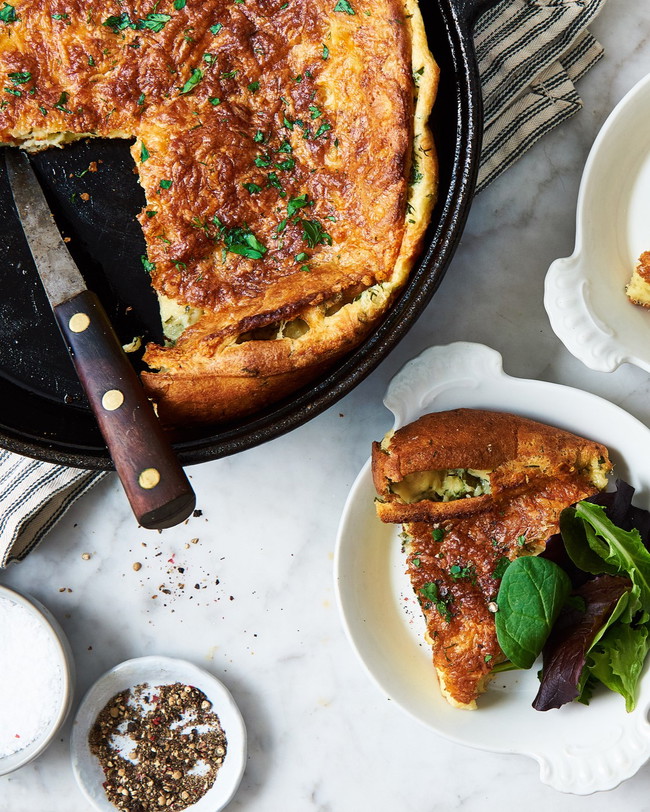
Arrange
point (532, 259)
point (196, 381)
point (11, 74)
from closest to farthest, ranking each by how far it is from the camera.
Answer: point (196, 381) → point (11, 74) → point (532, 259)

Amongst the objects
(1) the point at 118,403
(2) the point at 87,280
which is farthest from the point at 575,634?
(2) the point at 87,280

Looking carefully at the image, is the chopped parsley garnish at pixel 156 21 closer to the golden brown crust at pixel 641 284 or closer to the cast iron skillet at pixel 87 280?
the cast iron skillet at pixel 87 280

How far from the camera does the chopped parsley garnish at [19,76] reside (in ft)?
8.23

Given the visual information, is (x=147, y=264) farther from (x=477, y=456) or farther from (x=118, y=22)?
(x=477, y=456)

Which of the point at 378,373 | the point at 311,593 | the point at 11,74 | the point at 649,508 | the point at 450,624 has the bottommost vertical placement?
the point at 311,593

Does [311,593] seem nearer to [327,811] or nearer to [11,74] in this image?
[327,811]

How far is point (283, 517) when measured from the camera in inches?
119

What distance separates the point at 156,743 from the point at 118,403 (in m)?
1.61

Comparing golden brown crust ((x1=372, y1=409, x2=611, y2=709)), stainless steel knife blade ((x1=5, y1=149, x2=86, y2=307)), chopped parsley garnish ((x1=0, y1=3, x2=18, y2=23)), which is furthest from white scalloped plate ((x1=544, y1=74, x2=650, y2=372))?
chopped parsley garnish ((x1=0, y1=3, x2=18, y2=23))

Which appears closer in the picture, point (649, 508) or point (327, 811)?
point (649, 508)

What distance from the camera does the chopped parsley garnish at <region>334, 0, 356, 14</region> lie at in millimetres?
2391

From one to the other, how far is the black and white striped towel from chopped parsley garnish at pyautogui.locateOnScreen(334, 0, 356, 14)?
537 millimetres

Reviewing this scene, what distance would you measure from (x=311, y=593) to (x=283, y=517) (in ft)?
1.05

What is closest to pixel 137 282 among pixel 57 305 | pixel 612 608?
pixel 57 305
